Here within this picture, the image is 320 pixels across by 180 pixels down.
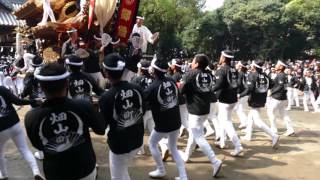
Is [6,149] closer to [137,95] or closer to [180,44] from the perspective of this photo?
[137,95]

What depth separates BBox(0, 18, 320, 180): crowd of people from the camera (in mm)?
4129

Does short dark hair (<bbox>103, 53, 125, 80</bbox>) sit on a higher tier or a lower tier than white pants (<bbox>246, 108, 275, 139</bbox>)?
→ higher

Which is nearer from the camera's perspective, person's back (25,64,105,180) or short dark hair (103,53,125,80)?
person's back (25,64,105,180)

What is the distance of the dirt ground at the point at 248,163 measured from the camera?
26.0ft

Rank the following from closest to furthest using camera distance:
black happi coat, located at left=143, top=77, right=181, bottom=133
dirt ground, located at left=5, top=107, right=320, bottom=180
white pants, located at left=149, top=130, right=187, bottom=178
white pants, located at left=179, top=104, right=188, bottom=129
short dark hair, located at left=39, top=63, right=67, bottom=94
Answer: short dark hair, located at left=39, top=63, right=67, bottom=94, black happi coat, located at left=143, top=77, right=181, bottom=133, white pants, located at left=149, top=130, right=187, bottom=178, dirt ground, located at left=5, top=107, right=320, bottom=180, white pants, located at left=179, top=104, right=188, bottom=129

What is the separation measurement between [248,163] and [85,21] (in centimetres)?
615

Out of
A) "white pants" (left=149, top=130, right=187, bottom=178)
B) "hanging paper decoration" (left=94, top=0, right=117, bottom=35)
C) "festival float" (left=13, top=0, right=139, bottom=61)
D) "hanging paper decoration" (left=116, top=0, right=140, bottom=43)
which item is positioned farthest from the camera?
"hanging paper decoration" (left=116, top=0, right=140, bottom=43)

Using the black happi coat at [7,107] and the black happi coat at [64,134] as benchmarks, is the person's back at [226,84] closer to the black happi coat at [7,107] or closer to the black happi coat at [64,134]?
the black happi coat at [7,107]

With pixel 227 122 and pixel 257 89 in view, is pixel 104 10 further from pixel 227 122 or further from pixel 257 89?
pixel 227 122

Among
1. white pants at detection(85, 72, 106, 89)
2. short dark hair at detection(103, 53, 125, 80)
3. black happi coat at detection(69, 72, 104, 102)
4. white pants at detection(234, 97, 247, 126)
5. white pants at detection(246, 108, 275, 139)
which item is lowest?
white pants at detection(234, 97, 247, 126)

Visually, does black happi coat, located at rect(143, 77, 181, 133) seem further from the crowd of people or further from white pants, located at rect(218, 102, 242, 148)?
white pants, located at rect(218, 102, 242, 148)

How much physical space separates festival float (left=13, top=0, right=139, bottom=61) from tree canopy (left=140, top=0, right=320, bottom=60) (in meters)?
22.7

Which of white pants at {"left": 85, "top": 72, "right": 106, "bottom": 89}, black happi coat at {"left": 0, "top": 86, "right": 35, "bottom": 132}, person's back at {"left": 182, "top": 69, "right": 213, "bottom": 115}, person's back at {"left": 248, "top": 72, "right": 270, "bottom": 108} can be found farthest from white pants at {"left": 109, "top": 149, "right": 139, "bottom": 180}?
person's back at {"left": 248, "top": 72, "right": 270, "bottom": 108}

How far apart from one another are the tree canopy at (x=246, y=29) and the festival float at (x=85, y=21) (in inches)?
894
